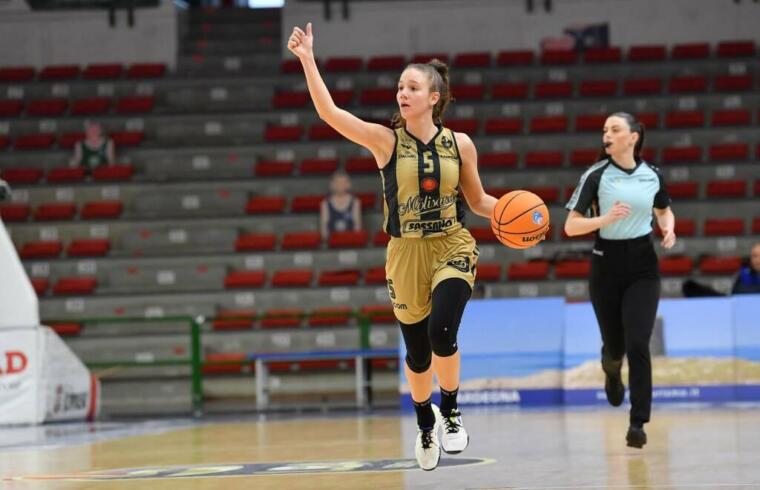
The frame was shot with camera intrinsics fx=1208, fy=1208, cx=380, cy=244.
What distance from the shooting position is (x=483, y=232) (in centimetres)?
1748

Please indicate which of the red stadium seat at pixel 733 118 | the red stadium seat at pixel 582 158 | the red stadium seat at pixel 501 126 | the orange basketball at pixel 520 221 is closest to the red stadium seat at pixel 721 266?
the red stadium seat at pixel 582 158

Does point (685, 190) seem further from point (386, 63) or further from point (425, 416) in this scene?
point (425, 416)

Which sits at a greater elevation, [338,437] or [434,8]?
[434,8]

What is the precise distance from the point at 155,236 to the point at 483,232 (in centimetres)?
504

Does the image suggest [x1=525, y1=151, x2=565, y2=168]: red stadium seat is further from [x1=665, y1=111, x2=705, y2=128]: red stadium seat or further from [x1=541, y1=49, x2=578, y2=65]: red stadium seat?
[x1=541, y1=49, x2=578, y2=65]: red stadium seat

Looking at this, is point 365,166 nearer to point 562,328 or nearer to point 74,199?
point 74,199

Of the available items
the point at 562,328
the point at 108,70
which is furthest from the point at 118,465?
the point at 108,70

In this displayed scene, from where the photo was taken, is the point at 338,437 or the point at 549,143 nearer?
the point at 338,437

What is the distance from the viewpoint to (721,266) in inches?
654

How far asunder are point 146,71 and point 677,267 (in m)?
10.8

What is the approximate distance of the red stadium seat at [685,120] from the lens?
19984 mm

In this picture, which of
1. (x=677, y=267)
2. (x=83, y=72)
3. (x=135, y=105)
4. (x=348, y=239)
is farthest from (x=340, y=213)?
(x=83, y=72)

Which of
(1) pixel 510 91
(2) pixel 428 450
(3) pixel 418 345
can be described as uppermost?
(1) pixel 510 91

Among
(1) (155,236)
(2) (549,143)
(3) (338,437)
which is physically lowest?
(3) (338,437)
